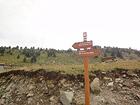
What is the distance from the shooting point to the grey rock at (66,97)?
52.0ft

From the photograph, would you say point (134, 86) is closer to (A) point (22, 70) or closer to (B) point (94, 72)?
(B) point (94, 72)

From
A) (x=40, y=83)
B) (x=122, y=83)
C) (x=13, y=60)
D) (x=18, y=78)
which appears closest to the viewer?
(x=122, y=83)

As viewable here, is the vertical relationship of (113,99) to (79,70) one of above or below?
below

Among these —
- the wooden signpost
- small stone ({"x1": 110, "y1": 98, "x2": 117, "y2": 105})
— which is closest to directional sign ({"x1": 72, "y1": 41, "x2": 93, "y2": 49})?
the wooden signpost

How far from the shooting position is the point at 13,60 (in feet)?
241

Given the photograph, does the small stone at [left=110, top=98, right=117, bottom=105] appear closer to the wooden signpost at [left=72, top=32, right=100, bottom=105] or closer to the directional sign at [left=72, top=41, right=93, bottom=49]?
the wooden signpost at [left=72, top=32, right=100, bottom=105]

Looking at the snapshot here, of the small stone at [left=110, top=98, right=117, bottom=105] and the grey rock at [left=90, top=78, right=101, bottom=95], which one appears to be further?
the grey rock at [left=90, top=78, right=101, bottom=95]

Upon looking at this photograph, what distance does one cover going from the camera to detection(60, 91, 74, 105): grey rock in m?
15.8

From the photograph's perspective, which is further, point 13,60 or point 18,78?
point 13,60

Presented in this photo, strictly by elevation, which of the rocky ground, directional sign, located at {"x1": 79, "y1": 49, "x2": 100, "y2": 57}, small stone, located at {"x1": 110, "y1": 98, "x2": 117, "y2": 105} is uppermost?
directional sign, located at {"x1": 79, "y1": 49, "x2": 100, "y2": 57}

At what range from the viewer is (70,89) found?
16.6m

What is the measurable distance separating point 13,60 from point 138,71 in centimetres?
5868

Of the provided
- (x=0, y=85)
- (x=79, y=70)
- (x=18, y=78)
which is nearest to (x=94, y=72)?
(x=79, y=70)

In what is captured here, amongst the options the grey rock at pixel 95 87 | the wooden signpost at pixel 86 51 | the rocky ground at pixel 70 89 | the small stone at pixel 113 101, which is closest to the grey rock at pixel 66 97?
the rocky ground at pixel 70 89
